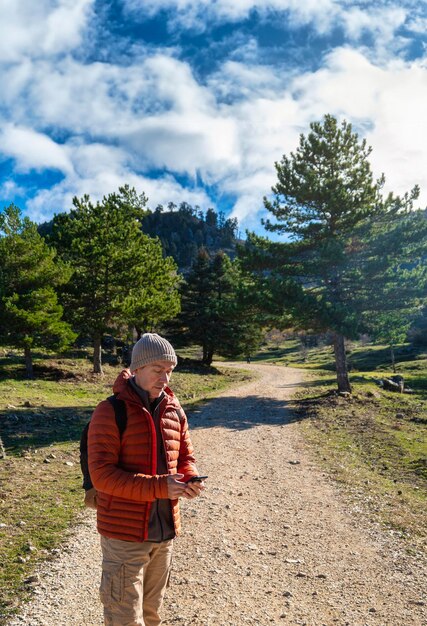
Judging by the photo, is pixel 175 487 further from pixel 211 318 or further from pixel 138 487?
pixel 211 318

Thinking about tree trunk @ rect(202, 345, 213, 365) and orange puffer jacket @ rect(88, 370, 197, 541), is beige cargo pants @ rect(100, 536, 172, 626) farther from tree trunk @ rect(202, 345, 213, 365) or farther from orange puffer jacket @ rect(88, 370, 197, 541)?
tree trunk @ rect(202, 345, 213, 365)

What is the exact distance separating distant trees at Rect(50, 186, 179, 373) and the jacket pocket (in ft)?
72.1

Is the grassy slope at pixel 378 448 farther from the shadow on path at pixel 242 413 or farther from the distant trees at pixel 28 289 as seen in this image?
the distant trees at pixel 28 289

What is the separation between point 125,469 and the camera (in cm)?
349

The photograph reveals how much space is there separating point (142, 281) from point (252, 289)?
7977mm

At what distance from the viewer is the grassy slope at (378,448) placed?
8250 mm

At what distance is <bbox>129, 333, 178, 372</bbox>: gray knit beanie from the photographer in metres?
3.61

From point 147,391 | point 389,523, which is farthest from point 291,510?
point 147,391

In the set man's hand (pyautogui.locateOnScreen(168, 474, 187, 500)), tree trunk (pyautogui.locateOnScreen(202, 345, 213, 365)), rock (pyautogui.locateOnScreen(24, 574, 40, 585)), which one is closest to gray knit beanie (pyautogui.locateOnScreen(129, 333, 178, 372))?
man's hand (pyautogui.locateOnScreen(168, 474, 187, 500))

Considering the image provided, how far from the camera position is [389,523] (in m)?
7.61

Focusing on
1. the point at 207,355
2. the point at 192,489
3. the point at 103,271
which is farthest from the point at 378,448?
the point at 207,355

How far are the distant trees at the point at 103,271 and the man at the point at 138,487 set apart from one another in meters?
21.7

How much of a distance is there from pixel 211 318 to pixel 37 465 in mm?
31599

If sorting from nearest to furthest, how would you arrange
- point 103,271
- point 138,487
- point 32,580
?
point 138,487 < point 32,580 < point 103,271
